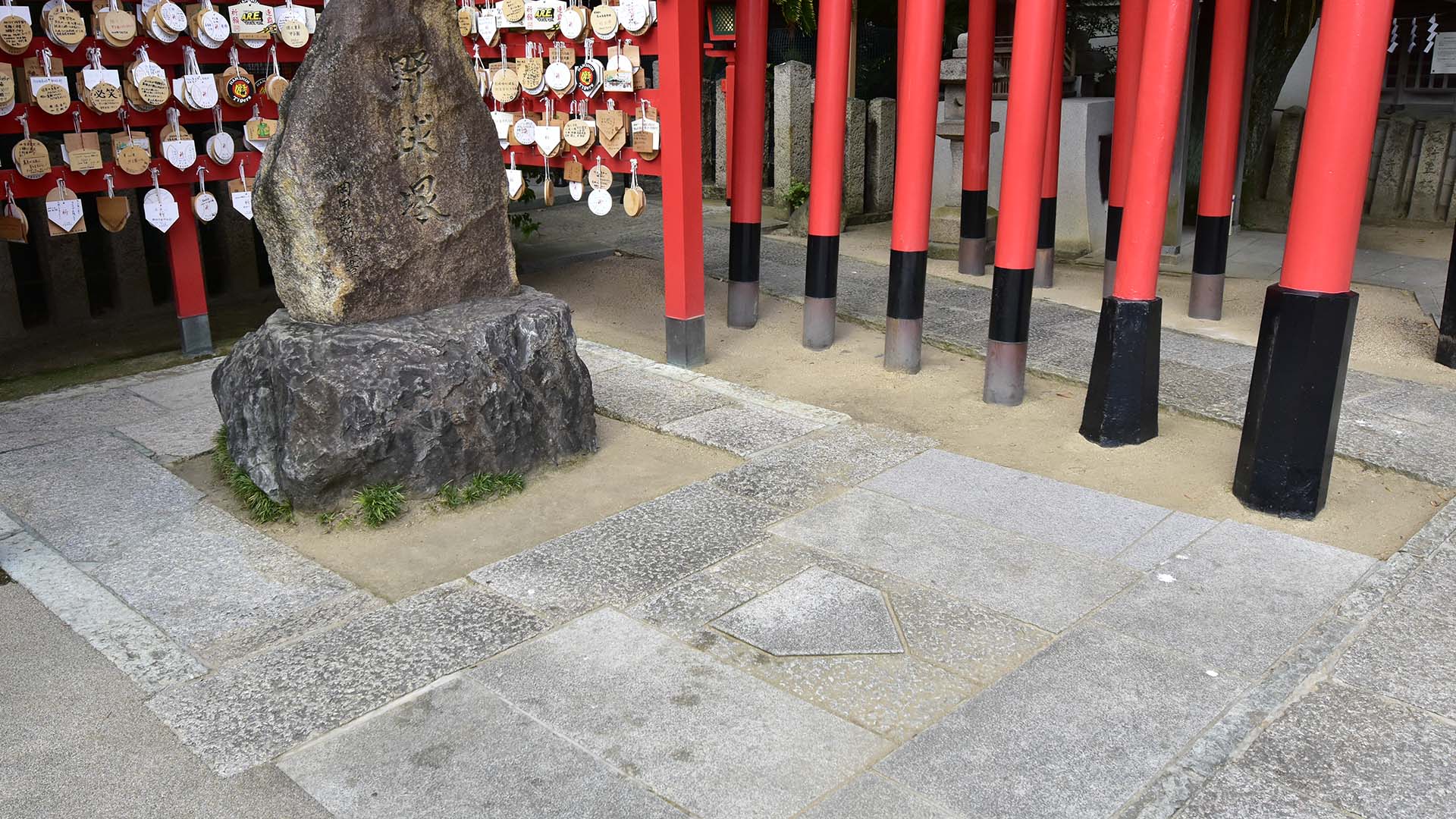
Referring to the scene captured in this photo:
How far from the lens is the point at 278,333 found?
526 cm

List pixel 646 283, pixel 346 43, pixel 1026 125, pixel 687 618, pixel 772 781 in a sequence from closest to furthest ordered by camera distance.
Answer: pixel 772 781
pixel 687 618
pixel 346 43
pixel 1026 125
pixel 646 283

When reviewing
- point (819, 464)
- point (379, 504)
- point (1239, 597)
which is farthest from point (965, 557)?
point (379, 504)

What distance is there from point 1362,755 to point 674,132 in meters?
4.94

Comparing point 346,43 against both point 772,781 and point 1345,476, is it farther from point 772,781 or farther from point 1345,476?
point 1345,476

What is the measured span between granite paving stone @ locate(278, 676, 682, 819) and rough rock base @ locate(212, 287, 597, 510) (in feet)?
5.48

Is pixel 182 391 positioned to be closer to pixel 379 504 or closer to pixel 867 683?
pixel 379 504

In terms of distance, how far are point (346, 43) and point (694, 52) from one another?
2.42 meters

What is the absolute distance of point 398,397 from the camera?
5.14 m

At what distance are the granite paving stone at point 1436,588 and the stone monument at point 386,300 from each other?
373 centimetres

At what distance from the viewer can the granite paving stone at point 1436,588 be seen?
434 centimetres

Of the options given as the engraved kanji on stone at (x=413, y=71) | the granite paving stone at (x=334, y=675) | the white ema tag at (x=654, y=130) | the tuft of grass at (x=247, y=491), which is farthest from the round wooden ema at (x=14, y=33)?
the granite paving stone at (x=334, y=675)

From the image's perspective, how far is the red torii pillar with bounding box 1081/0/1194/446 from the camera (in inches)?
221

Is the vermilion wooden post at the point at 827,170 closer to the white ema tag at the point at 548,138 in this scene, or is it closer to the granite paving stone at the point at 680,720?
the white ema tag at the point at 548,138

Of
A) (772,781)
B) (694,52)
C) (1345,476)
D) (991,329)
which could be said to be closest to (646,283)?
(694,52)
